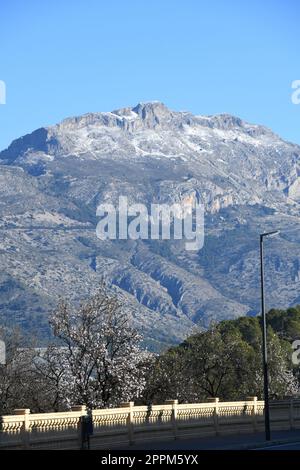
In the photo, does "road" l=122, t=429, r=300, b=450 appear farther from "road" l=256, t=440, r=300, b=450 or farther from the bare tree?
the bare tree

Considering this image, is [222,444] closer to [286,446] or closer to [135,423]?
[286,446]

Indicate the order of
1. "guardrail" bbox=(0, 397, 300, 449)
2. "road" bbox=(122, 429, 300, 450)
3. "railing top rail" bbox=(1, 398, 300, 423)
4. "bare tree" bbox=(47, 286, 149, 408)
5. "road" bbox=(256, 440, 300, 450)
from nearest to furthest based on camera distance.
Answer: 1. "railing top rail" bbox=(1, 398, 300, 423)
2. "guardrail" bbox=(0, 397, 300, 449)
3. "road" bbox=(122, 429, 300, 450)
4. "road" bbox=(256, 440, 300, 450)
5. "bare tree" bbox=(47, 286, 149, 408)

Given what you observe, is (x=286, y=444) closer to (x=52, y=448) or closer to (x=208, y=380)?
(x=52, y=448)

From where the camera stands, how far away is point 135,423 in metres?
41.2

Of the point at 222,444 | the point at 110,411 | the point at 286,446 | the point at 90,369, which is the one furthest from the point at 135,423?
the point at 90,369

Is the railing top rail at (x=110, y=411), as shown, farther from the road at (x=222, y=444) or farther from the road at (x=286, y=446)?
the road at (x=286, y=446)

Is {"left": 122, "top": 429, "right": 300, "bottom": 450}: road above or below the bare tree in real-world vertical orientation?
below

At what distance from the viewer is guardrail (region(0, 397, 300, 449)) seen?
3475 cm

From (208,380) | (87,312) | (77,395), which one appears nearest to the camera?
(77,395)

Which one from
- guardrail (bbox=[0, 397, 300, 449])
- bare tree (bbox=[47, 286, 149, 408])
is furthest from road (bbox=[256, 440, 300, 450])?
bare tree (bbox=[47, 286, 149, 408])

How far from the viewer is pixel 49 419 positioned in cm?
3606
